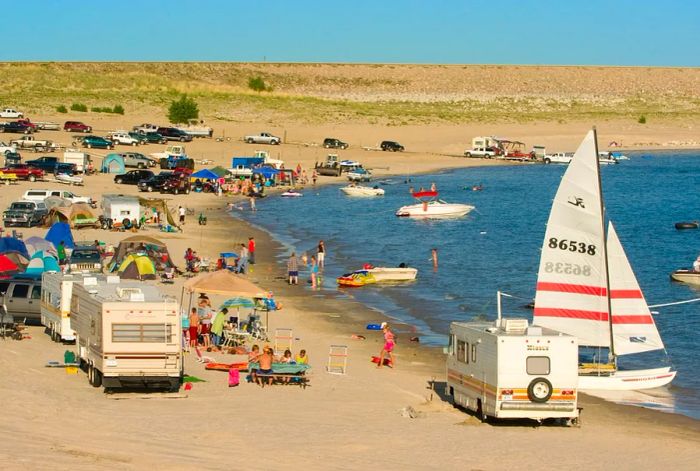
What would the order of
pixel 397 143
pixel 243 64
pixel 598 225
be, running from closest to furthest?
pixel 598 225 < pixel 397 143 < pixel 243 64

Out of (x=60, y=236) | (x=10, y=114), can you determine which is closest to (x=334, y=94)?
(x=10, y=114)

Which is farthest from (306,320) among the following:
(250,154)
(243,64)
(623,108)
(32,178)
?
(243,64)

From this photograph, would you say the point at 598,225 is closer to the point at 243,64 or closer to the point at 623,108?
the point at 623,108

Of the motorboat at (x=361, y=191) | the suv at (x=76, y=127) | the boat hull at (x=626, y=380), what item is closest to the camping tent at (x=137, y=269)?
the boat hull at (x=626, y=380)

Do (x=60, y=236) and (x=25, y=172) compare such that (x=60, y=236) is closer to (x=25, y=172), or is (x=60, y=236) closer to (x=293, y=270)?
(x=293, y=270)

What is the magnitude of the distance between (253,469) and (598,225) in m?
13.0

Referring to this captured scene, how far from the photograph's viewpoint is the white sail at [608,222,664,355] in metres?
28.5

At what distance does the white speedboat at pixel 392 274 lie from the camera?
4422 cm

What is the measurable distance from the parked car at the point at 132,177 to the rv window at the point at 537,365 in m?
53.8

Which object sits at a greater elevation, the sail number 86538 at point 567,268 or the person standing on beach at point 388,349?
the sail number 86538 at point 567,268

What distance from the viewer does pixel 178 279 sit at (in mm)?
40062

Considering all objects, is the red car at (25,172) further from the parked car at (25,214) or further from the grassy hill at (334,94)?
the grassy hill at (334,94)

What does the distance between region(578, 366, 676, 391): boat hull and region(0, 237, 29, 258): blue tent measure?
19.7m

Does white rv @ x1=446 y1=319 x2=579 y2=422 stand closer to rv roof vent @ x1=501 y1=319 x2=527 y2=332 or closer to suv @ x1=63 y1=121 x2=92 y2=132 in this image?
rv roof vent @ x1=501 y1=319 x2=527 y2=332
